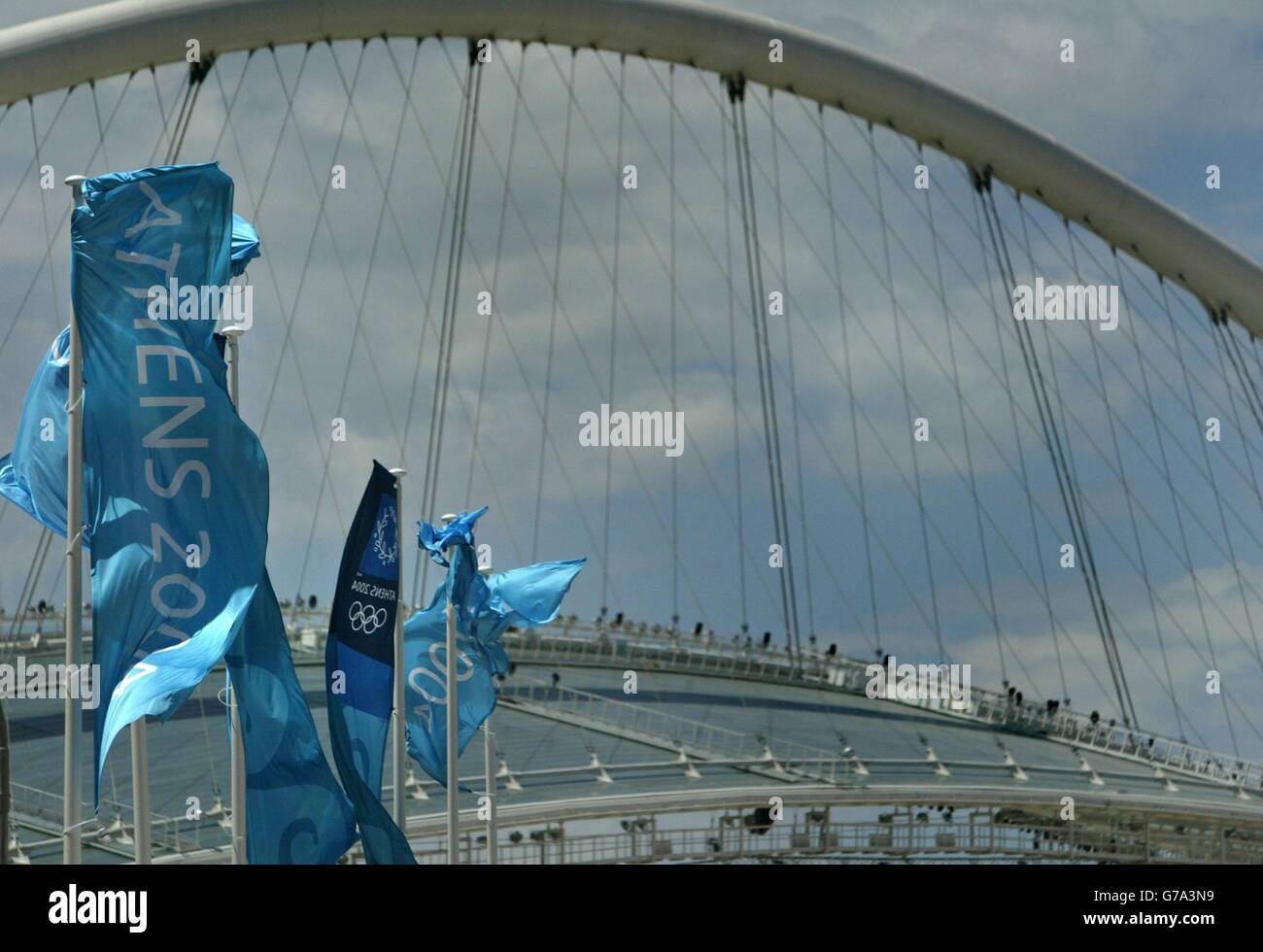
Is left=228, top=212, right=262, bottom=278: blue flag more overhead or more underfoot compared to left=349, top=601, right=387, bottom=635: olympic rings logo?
more overhead

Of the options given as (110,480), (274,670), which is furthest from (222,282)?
(274,670)

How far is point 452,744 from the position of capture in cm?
3231

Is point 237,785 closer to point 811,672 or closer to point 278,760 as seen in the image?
point 278,760

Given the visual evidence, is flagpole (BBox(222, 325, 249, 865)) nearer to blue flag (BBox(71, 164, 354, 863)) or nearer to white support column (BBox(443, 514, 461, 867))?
blue flag (BBox(71, 164, 354, 863))

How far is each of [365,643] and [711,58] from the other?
25.4 metres

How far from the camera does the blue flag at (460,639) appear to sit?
33.5 meters

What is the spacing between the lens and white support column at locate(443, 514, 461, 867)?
105 ft

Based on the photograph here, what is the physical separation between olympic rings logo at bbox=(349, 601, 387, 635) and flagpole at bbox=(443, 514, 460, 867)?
164 inches

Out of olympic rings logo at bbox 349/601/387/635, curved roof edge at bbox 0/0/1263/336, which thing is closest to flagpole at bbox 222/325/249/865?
olympic rings logo at bbox 349/601/387/635

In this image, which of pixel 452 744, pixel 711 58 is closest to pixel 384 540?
pixel 452 744
